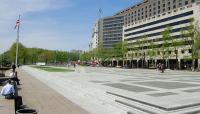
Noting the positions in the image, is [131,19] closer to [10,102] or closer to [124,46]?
[124,46]

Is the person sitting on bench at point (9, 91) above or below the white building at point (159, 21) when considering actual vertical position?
below

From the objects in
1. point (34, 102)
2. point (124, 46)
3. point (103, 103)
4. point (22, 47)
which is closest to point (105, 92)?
point (103, 103)

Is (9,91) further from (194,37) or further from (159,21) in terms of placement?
(159,21)

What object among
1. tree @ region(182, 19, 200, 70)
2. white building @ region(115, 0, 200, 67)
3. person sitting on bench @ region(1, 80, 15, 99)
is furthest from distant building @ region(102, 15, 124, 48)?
person sitting on bench @ region(1, 80, 15, 99)

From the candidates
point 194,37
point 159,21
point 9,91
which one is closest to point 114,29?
point 159,21

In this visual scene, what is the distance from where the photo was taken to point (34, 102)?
16469mm

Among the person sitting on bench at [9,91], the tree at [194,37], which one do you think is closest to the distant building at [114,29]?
the tree at [194,37]

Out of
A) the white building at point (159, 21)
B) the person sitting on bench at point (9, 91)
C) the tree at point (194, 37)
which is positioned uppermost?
the white building at point (159, 21)

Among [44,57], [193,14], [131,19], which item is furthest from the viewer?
[44,57]

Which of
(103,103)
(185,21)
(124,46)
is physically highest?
(185,21)

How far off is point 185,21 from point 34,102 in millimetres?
90669

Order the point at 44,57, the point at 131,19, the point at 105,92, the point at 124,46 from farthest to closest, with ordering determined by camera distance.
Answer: the point at 44,57 < the point at 131,19 < the point at 124,46 < the point at 105,92

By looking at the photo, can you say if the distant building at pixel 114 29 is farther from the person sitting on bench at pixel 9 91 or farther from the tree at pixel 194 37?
the person sitting on bench at pixel 9 91

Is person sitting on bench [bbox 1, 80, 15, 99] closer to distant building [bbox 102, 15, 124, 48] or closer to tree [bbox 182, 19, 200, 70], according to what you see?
tree [bbox 182, 19, 200, 70]
